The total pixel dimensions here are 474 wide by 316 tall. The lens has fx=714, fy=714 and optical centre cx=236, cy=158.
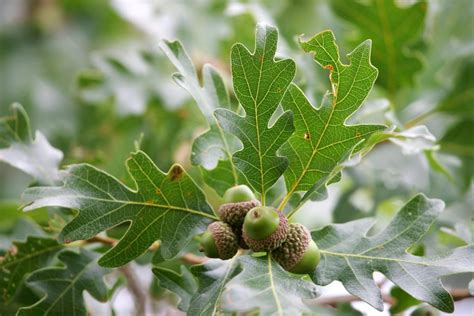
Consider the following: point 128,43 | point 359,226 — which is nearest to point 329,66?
point 359,226

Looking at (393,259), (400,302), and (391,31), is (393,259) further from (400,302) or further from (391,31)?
(391,31)

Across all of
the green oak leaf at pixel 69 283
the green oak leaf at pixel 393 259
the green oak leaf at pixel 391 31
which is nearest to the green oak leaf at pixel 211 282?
the green oak leaf at pixel 393 259

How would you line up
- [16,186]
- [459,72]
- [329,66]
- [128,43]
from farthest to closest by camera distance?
[128,43]
[16,186]
[459,72]
[329,66]

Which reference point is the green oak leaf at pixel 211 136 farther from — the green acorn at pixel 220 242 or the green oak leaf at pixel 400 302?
the green oak leaf at pixel 400 302

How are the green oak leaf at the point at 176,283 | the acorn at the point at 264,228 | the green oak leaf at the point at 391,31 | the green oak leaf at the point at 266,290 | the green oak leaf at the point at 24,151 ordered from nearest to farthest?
the green oak leaf at the point at 266,290, the acorn at the point at 264,228, the green oak leaf at the point at 176,283, the green oak leaf at the point at 24,151, the green oak leaf at the point at 391,31

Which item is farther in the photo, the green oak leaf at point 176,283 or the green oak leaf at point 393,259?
the green oak leaf at point 176,283

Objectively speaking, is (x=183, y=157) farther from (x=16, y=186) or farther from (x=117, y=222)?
(x=16, y=186)

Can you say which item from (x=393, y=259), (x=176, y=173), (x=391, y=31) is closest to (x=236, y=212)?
(x=176, y=173)
